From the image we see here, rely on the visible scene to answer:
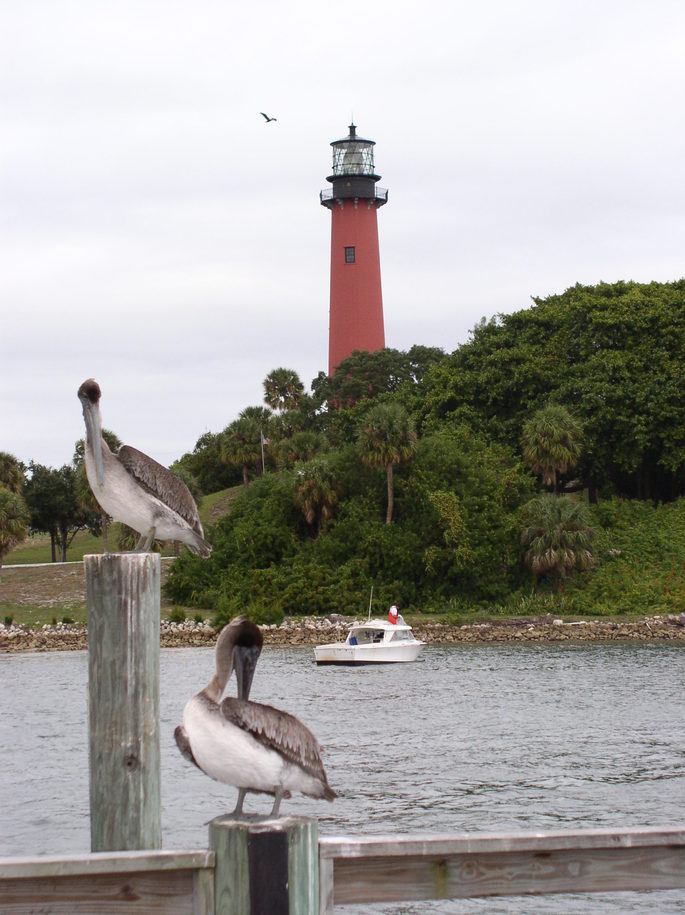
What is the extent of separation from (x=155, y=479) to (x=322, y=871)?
162 inches

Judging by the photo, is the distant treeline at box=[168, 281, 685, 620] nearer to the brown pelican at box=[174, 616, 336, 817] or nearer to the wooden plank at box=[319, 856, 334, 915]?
the brown pelican at box=[174, 616, 336, 817]

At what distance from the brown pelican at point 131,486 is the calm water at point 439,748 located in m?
9.63

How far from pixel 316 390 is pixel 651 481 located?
23.9 metres

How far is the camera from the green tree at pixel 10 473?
82938 mm

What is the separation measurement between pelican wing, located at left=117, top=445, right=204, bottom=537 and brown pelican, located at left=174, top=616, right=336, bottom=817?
264 cm

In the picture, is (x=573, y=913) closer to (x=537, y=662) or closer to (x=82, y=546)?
(x=537, y=662)

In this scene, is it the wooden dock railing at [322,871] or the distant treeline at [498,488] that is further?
the distant treeline at [498,488]

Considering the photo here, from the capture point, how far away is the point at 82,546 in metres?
97.1

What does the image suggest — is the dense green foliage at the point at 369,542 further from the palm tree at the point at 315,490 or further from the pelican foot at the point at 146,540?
the pelican foot at the point at 146,540

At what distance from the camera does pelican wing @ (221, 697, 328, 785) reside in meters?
5.73

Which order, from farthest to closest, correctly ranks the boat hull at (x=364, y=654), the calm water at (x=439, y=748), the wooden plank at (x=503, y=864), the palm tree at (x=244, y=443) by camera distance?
the palm tree at (x=244, y=443), the boat hull at (x=364, y=654), the calm water at (x=439, y=748), the wooden plank at (x=503, y=864)

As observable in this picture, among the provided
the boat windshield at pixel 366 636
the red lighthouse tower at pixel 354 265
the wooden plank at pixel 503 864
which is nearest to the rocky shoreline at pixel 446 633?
the boat windshield at pixel 366 636

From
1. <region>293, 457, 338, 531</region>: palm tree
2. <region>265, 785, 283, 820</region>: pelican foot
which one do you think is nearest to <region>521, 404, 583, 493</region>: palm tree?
<region>293, 457, 338, 531</region>: palm tree

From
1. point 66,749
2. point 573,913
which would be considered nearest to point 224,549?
point 66,749
